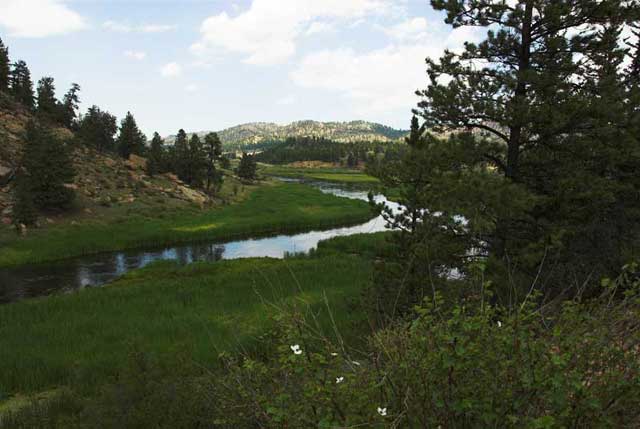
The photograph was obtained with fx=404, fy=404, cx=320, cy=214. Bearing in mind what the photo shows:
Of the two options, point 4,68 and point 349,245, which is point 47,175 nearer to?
point 349,245

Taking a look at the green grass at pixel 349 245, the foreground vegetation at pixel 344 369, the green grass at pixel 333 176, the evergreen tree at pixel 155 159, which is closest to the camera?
the foreground vegetation at pixel 344 369

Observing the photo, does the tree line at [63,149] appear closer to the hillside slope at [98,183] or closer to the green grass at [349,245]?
the hillside slope at [98,183]

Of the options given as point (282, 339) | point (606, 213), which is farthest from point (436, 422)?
point (606, 213)

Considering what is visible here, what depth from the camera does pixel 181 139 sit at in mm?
72312

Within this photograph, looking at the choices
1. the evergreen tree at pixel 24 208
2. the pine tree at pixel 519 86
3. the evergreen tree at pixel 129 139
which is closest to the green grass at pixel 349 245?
the pine tree at pixel 519 86

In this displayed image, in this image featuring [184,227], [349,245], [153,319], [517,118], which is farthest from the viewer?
[184,227]

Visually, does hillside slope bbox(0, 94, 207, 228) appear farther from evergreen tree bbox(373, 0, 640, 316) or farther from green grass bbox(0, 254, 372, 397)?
evergreen tree bbox(373, 0, 640, 316)

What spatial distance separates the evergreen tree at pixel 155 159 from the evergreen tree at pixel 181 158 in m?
1.97

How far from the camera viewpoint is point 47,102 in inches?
2913

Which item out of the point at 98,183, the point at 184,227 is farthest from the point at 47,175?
the point at 98,183

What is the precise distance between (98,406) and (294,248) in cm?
3214

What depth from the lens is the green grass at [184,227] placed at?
33.8 metres

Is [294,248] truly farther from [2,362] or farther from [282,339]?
[282,339]

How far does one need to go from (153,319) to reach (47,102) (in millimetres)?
75907
